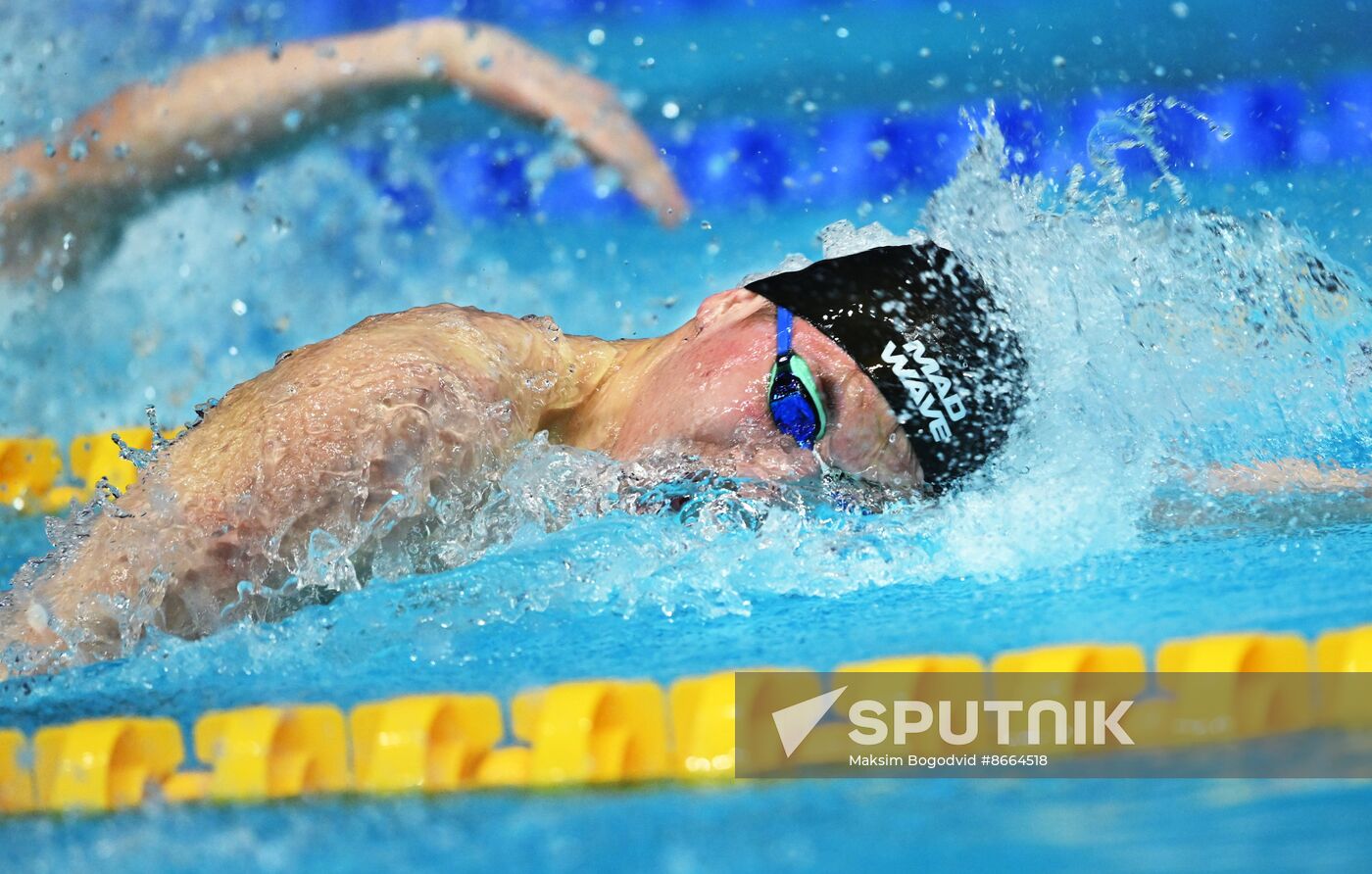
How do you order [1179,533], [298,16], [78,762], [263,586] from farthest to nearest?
[298,16]
[1179,533]
[263,586]
[78,762]

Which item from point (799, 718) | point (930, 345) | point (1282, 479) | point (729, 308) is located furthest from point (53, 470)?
point (1282, 479)

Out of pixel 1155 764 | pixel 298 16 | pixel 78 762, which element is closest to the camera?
pixel 1155 764

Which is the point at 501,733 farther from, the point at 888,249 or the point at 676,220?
the point at 676,220

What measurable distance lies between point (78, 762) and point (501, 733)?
48 centimetres

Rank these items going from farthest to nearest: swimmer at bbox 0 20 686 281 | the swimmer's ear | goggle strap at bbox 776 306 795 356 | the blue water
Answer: swimmer at bbox 0 20 686 281
the swimmer's ear
goggle strap at bbox 776 306 795 356
the blue water

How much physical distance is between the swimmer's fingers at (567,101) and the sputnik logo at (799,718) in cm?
275

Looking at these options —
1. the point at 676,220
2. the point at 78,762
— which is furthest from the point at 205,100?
the point at 78,762

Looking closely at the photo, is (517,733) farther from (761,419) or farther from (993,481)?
(993,481)

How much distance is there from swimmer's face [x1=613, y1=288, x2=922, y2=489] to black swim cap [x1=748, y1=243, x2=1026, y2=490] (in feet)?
0.08

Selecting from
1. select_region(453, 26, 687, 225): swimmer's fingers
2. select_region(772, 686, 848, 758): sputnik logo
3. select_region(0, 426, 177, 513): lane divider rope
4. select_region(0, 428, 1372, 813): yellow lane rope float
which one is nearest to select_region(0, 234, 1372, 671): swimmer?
select_region(0, 428, 1372, 813): yellow lane rope float

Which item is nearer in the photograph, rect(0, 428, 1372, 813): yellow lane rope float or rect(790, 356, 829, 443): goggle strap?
rect(0, 428, 1372, 813): yellow lane rope float

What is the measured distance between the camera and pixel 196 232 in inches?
155

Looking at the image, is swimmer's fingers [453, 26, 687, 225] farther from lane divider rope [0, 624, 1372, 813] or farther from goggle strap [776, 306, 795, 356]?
lane divider rope [0, 624, 1372, 813]

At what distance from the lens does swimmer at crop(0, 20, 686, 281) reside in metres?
3.48
